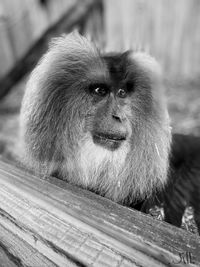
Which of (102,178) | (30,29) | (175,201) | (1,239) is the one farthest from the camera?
(30,29)

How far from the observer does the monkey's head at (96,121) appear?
1.77m

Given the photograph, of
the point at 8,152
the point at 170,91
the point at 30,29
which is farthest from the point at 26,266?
the point at 30,29

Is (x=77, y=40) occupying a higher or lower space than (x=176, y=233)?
higher

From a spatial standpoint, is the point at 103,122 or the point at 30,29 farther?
the point at 30,29

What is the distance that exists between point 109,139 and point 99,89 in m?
0.29

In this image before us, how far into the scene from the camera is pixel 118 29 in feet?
19.1

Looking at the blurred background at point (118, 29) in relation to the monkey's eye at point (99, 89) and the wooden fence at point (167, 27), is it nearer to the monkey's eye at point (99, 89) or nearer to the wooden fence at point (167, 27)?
the wooden fence at point (167, 27)

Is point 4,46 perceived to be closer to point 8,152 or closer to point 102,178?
point 8,152

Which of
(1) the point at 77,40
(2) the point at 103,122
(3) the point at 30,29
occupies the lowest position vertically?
(2) the point at 103,122

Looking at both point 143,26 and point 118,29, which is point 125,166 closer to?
point 143,26

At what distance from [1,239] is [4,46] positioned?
4.59 m

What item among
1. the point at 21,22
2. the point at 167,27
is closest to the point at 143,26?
the point at 167,27

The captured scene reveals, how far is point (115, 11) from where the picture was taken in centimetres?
577

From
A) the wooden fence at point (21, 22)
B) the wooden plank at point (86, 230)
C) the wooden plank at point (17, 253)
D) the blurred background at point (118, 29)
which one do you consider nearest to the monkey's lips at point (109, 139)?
the wooden plank at point (86, 230)
